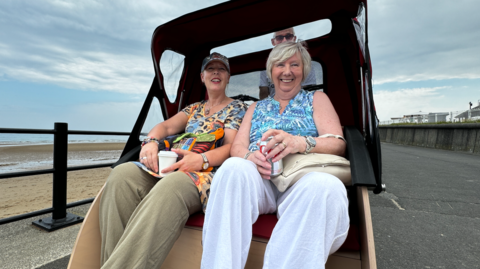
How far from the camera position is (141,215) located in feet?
4.55

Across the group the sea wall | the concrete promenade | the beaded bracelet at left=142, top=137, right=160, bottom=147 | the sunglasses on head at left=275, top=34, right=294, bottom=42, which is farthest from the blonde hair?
the sea wall

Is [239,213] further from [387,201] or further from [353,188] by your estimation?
[387,201]

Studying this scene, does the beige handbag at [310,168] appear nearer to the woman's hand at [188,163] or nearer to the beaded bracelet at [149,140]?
the woman's hand at [188,163]

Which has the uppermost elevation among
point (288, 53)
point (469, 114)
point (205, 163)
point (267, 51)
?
point (469, 114)

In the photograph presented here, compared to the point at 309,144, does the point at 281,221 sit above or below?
below

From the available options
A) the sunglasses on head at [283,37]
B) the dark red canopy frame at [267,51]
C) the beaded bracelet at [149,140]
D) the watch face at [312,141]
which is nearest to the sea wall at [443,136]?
the dark red canopy frame at [267,51]

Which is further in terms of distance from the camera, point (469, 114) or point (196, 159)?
point (469, 114)

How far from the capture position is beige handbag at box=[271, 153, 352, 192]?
142 centimetres

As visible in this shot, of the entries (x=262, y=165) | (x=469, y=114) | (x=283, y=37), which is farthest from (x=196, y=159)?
(x=469, y=114)

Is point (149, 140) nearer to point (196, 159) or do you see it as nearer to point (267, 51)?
point (196, 159)

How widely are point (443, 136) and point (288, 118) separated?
12274mm

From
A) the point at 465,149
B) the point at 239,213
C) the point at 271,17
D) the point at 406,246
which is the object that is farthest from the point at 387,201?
the point at 465,149

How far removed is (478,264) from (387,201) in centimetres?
182

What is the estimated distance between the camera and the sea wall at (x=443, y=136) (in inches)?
374
